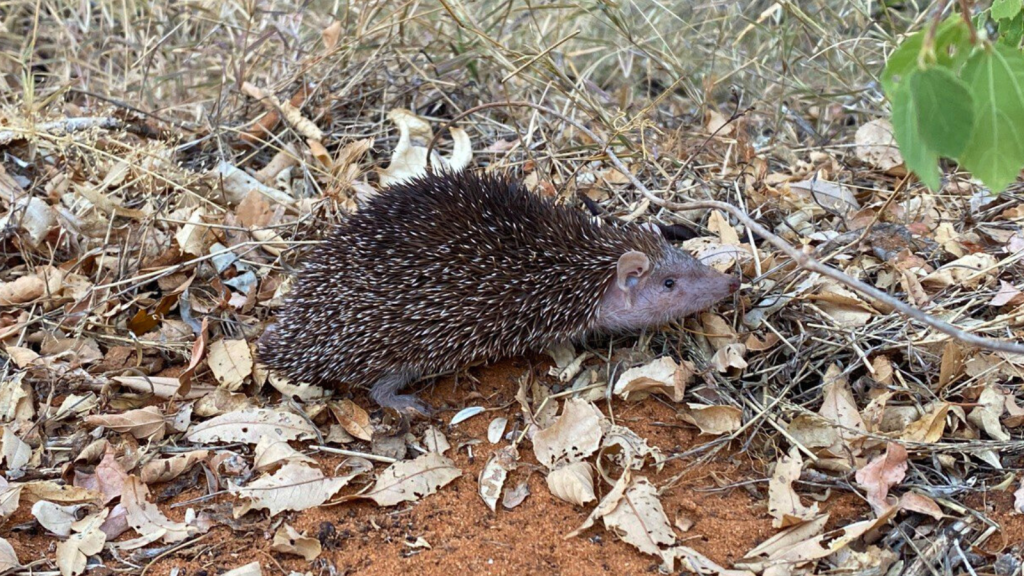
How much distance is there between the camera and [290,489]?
4.02m

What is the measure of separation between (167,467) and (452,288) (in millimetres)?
1583

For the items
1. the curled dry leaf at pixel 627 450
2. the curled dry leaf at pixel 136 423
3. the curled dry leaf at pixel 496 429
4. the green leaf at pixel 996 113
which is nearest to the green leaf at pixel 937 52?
the green leaf at pixel 996 113

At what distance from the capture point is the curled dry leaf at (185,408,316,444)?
14.3ft

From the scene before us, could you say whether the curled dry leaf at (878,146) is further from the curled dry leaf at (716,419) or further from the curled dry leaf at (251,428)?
the curled dry leaf at (251,428)

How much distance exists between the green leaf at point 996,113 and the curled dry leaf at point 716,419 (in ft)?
6.30

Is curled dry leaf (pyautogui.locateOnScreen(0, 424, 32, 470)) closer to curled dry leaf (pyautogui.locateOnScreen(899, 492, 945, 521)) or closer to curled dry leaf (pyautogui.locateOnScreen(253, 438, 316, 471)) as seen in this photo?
curled dry leaf (pyautogui.locateOnScreen(253, 438, 316, 471))

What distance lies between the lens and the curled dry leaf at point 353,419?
14.5 feet

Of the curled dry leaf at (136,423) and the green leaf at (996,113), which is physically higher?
the green leaf at (996,113)

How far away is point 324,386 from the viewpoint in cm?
484

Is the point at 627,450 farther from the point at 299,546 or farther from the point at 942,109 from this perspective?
the point at 942,109

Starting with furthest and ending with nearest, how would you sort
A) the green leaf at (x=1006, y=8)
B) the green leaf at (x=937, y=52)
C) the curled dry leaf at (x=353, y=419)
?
Answer: the curled dry leaf at (x=353, y=419), the green leaf at (x=1006, y=8), the green leaf at (x=937, y=52)

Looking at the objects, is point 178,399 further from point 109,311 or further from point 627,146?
point 627,146

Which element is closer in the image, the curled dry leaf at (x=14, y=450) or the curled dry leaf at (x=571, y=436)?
the curled dry leaf at (x=571, y=436)

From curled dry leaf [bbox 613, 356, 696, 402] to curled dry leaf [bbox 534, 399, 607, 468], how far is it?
223 millimetres
